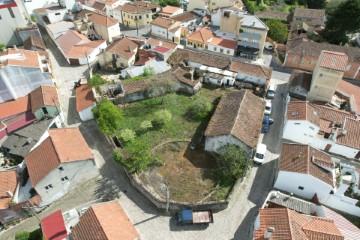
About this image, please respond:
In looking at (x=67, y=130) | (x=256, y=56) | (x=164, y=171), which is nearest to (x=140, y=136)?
(x=164, y=171)

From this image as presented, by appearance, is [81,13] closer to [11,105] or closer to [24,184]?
[11,105]

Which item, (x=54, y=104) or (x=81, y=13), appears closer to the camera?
(x=54, y=104)

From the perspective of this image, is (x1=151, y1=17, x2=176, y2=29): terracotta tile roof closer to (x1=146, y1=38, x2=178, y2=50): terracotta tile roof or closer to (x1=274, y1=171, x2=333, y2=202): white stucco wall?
(x1=146, y1=38, x2=178, y2=50): terracotta tile roof

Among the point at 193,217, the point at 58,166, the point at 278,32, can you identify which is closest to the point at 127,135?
the point at 58,166

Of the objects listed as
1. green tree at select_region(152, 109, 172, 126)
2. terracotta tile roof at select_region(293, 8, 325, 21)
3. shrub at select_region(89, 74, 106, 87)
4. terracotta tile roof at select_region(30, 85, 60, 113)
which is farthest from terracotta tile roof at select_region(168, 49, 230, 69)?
terracotta tile roof at select_region(293, 8, 325, 21)

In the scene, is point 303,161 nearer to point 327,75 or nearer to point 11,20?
point 327,75
